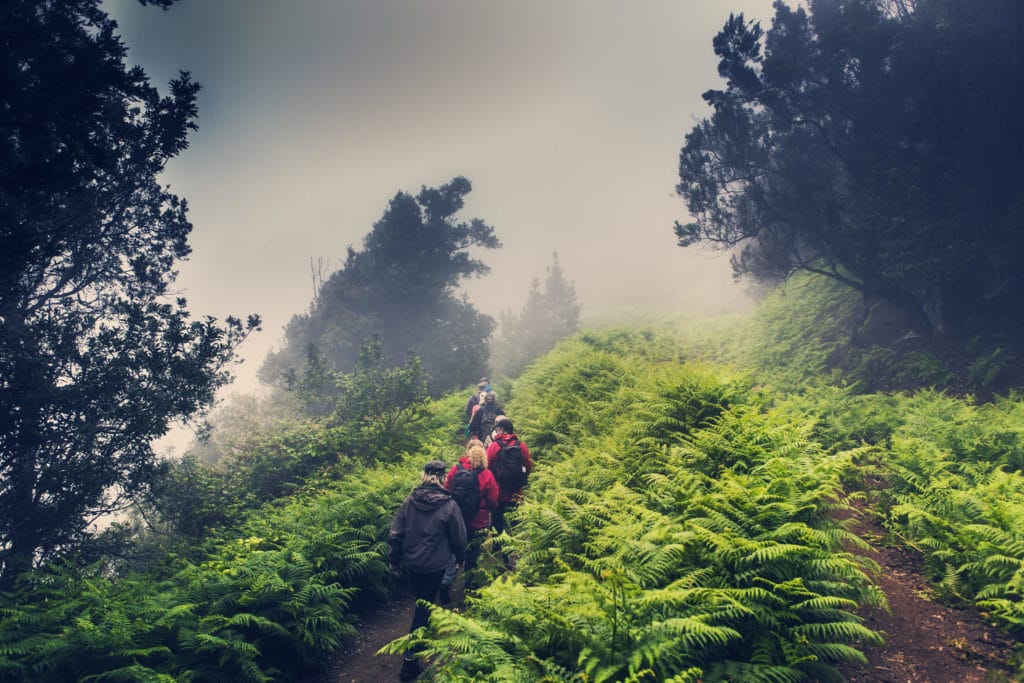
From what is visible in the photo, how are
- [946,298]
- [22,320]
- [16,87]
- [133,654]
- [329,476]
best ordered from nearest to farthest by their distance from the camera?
[133,654]
[16,87]
[22,320]
[329,476]
[946,298]

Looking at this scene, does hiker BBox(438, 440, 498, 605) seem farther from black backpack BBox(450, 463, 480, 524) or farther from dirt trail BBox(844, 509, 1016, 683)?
dirt trail BBox(844, 509, 1016, 683)

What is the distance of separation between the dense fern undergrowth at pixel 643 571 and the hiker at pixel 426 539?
0.59m

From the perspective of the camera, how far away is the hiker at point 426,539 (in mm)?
6328

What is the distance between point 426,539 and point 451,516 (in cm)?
43

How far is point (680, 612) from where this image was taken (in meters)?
4.14

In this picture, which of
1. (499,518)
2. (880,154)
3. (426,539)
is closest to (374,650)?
(426,539)

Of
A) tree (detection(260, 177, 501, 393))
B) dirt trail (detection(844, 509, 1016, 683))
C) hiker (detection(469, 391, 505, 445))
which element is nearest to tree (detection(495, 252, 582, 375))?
tree (detection(260, 177, 501, 393))

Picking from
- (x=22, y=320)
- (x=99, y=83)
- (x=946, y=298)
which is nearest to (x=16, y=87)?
(x=99, y=83)

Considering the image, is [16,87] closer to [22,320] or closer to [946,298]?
[22,320]

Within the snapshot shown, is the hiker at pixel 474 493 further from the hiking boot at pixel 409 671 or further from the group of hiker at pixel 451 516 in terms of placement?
the hiking boot at pixel 409 671

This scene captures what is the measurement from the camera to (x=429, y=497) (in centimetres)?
656

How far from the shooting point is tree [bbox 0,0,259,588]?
27.3 ft

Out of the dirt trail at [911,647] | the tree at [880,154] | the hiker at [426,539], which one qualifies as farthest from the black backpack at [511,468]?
the tree at [880,154]

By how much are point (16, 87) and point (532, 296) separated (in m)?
37.9
